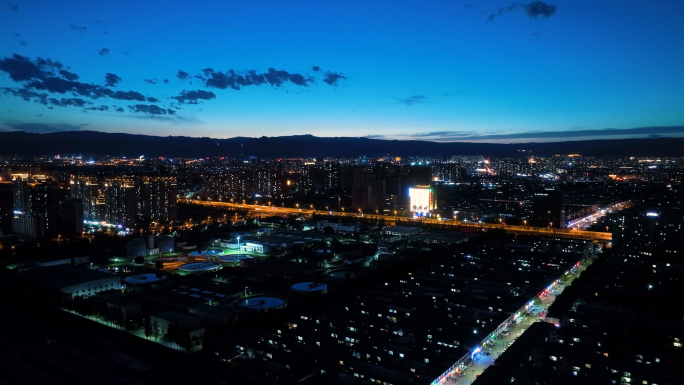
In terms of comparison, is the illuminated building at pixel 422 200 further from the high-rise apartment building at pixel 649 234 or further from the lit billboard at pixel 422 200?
the high-rise apartment building at pixel 649 234

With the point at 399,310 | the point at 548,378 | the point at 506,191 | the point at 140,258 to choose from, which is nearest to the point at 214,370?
the point at 399,310

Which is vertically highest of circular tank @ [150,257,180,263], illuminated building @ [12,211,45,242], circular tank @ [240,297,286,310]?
illuminated building @ [12,211,45,242]

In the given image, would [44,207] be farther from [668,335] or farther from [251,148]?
[251,148]

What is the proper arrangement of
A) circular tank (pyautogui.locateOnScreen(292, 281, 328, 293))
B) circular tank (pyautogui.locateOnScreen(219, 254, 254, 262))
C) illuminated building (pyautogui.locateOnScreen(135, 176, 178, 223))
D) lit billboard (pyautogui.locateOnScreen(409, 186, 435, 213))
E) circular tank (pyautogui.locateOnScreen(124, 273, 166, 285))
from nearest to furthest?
circular tank (pyautogui.locateOnScreen(292, 281, 328, 293)) < circular tank (pyautogui.locateOnScreen(124, 273, 166, 285)) < circular tank (pyautogui.locateOnScreen(219, 254, 254, 262)) < illuminated building (pyautogui.locateOnScreen(135, 176, 178, 223)) < lit billboard (pyautogui.locateOnScreen(409, 186, 435, 213))

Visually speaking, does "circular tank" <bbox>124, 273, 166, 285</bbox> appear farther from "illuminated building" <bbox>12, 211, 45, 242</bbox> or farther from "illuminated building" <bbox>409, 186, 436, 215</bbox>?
"illuminated building" <bbox>409, 186, 436, 215</bbox>

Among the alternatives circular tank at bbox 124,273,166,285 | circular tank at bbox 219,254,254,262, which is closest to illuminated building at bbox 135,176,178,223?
circular tank at bbox 219,254,254,262

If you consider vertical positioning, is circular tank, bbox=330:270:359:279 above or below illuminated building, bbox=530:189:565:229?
below

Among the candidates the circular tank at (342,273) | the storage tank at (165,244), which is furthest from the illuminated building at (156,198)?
the circular tank at (342,273)
